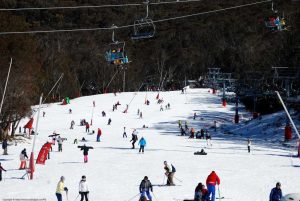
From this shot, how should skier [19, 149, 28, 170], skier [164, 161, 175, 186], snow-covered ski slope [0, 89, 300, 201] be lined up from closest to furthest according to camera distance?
snow-covered ski slope [0, 89, 300, 201], skier [164, 161, 175, 186], skier [19, 149, 28, 170]

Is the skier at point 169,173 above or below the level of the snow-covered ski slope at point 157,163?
above

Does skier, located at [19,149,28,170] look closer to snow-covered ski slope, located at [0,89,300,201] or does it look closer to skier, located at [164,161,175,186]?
snow-covered ski slope, located at [0,89,300,201]

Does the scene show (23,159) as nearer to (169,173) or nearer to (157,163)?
(157,163)

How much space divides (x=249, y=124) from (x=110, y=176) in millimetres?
29483

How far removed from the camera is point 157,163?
32562 mm

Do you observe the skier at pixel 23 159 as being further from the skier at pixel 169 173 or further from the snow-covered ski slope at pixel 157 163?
the skier at pixel 169 173

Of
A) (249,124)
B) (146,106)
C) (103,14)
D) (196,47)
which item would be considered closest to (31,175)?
(249,124)

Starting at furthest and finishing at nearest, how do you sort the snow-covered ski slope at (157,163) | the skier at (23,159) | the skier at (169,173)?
the skier at (23,159)
the skier at (169,173)
the snow-covered ski slope at (157,163)

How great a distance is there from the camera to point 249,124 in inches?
2191

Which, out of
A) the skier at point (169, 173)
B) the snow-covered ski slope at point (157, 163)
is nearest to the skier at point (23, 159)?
the snow-covered ski slope at point (157, 163)

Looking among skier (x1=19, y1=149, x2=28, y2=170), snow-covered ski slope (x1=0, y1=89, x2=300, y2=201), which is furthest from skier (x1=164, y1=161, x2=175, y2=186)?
skier (x1=19, y1=149, x2=28, y2=170)

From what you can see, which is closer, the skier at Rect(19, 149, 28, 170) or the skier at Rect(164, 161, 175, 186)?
the skier at Rect(164, 161, 175, 186)

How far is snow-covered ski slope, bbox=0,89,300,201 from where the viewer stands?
80.1ft

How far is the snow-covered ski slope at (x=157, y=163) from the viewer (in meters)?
24.4
